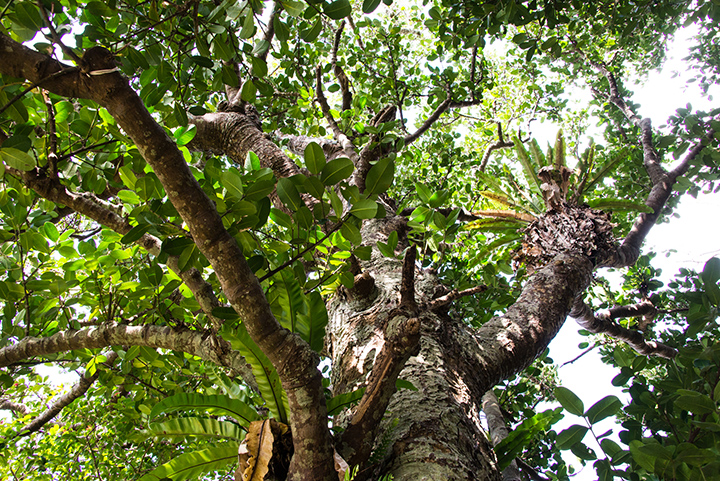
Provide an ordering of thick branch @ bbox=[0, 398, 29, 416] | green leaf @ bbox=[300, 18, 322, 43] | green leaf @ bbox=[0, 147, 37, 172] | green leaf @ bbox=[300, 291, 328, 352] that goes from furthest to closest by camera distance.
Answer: thick branch @ bbox=[0, 398, 29, 416], green leaf @ bbox=[300, 18, 322, 43], green leaf @ bbox=[300, 291, 328, 352], green leaf @ bbox=[0, 147, 37, 172]

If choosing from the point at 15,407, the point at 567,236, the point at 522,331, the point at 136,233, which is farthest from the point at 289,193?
the point at 15,407

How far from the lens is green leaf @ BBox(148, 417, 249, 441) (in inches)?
44.3

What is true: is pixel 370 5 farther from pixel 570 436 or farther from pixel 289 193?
pixel 570 436

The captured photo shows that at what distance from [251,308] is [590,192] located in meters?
5.50

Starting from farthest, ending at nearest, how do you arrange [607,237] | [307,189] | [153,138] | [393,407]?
[607,237], [393,407], [307,189], [153,138]

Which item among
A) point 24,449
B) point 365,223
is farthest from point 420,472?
point 24,449

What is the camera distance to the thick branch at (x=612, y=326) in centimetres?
305

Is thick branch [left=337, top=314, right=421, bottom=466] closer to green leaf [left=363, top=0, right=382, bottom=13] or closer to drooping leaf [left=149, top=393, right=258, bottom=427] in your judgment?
drooping leaf [left=149, top=393, right=258, bottom=427]

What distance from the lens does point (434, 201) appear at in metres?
1.40

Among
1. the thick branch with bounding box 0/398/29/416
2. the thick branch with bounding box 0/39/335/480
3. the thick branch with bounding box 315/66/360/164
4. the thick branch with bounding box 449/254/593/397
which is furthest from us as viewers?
the thick branch with bounding box 0/398/29/416

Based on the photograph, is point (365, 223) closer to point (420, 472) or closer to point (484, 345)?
point (484, 345)

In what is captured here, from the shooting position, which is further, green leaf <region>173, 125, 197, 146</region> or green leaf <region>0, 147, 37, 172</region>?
green leaf <region>173, 125, 197, 146</region>

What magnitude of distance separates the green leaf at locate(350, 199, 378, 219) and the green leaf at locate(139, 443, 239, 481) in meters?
0.74

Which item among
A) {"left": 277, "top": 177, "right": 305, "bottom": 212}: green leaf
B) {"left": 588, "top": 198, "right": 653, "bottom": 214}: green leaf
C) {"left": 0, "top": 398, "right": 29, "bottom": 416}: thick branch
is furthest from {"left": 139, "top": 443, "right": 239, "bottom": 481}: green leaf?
{"left": 0, "top": 398, "right": 29, "bottom": 416}: thick branch
